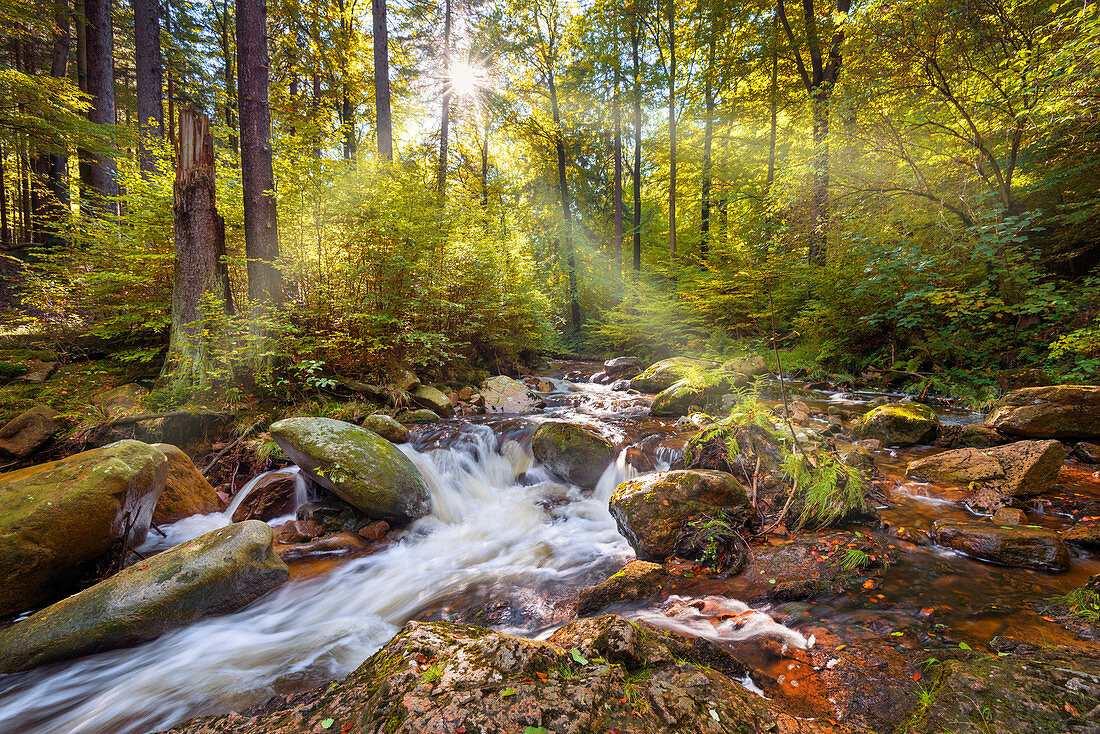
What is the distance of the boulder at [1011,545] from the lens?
9.79ft

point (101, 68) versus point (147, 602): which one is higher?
point (101, 68)

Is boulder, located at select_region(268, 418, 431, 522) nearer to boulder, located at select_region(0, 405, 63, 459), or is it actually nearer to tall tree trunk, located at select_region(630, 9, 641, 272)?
boulder, located at select_region(0, 405, 63, 459)

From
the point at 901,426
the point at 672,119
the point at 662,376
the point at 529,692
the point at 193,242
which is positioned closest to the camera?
the point at 529,692

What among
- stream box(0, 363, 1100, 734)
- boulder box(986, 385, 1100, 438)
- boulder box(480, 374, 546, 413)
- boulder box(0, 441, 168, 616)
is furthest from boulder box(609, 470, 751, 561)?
boulder box(480, 374, 546, 413)

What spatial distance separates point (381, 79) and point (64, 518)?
12635 millimetres

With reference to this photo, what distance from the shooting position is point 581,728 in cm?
140

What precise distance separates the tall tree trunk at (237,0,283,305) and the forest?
0.06 metres

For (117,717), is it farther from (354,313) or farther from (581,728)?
(354,313)

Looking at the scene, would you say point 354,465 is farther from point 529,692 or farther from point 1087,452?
point 1087,452

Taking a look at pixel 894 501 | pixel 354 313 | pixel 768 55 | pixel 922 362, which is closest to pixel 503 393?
pixel 354 313

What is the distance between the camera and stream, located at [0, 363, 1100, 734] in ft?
8.53

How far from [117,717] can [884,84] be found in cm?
1359

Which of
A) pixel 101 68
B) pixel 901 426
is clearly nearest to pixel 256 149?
pixel 101 68

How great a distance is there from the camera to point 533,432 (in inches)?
272
